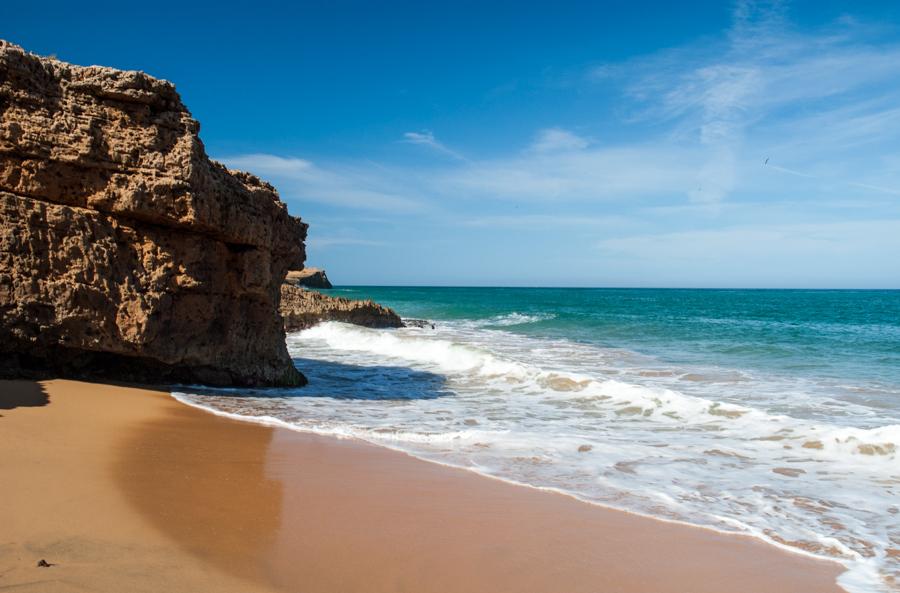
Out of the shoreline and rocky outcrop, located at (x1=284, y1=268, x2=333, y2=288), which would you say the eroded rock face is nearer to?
the shoreline

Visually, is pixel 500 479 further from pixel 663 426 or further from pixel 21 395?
pixel 21 395

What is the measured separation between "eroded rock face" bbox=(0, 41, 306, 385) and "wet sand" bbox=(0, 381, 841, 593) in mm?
2087

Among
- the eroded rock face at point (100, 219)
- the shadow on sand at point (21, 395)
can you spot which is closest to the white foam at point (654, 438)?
the eroded rock face at point (100, 219)

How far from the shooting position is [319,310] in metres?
22.0

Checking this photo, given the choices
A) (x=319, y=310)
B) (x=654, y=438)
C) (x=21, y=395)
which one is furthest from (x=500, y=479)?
(x=319, y=310)

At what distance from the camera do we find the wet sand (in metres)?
3.41

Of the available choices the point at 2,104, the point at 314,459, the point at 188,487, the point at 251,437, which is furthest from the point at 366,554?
the point at 2,104

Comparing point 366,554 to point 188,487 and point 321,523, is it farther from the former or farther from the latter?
point 188,487

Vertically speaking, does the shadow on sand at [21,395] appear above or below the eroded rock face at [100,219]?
below

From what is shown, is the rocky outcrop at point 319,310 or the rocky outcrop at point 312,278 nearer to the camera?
the rocky outcrop at point 319,310

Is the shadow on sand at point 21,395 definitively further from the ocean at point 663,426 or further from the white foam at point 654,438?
the white foam at point 654,438

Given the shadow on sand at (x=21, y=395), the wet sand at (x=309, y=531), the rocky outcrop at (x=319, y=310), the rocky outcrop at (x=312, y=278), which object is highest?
the rocky outcrop at (x=312, y=278)

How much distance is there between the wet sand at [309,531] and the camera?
341cm

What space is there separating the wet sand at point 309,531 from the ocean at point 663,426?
1.91 ft
